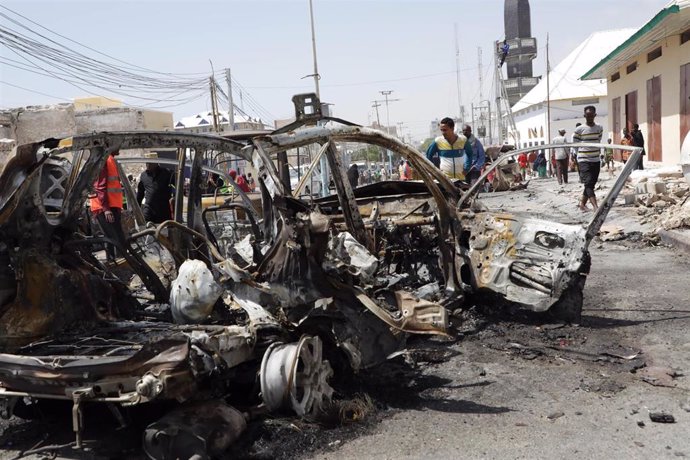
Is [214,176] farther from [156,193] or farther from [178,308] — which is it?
[178,308]

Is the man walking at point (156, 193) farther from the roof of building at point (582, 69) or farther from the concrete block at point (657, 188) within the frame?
the roof of building at point (582, 69)

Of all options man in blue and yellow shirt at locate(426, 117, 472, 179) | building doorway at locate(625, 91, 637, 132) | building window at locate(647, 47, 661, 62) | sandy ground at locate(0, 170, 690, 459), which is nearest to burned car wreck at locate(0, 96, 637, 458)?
sandy ground at locate(0, 170, 690, 459)

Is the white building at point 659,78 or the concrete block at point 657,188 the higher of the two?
the white building at point 659,78

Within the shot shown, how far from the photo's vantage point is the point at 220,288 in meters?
4.07

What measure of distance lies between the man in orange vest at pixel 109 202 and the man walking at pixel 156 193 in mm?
1129

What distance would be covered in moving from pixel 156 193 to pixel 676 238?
22.9 feet

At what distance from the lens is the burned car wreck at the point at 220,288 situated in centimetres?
351

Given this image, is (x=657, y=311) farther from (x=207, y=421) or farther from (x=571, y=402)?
(x=207, y=421)

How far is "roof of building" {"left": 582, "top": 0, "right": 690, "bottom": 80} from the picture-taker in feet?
44.9

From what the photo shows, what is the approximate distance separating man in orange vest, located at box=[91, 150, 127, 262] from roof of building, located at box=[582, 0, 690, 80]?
12.0 m

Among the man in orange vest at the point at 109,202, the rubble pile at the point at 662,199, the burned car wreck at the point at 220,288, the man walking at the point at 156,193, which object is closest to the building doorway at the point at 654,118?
the rubble pile at the point at 662,199

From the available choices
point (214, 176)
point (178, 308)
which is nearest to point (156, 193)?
point (214, 176)

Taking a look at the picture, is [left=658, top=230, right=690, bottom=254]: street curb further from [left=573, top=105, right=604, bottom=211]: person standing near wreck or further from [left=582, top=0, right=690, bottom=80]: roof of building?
[left=582, top=0, right=690, bottom=80]: roof of building

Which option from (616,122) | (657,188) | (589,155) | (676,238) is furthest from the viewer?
(616,122)
